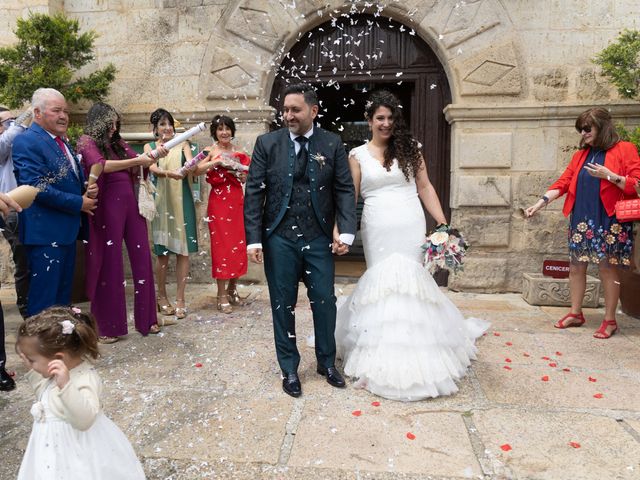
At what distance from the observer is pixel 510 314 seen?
520 cm

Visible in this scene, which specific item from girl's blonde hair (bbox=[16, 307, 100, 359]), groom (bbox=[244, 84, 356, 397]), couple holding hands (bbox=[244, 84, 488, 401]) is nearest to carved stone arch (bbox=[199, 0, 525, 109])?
couple holding hands (bbox=[244, 84, 488, 401])

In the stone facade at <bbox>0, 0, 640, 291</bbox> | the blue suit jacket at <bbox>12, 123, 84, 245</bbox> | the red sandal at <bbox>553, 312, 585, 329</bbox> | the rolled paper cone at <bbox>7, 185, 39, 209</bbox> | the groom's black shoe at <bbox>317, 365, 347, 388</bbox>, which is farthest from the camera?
the stone facade at <bbox>0, 0, 640, 291</bbox>

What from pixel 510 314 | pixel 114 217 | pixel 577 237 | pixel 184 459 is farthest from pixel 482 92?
pixel 184 459

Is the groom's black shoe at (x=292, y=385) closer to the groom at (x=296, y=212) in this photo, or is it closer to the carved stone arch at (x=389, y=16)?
the groom at (x=296, y=212)

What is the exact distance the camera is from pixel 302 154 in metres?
3.27

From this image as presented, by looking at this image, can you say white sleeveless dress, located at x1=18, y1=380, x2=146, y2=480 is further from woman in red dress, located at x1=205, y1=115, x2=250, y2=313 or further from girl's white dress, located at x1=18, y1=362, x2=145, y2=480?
woman in red dress, located at x1=205, y1=115, x2=250, y2=313

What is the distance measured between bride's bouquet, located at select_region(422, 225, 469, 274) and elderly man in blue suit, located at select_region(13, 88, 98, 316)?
8.30 ft

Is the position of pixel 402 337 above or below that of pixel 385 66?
below

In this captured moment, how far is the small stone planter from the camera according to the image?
214 inches

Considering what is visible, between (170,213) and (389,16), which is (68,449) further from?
(389,16)

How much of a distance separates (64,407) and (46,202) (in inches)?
89.5

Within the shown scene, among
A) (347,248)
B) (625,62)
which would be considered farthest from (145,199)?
(625,62)

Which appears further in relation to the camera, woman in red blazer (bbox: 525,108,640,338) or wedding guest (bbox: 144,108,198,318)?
wedding guest (bbox: 144,108,198,318)

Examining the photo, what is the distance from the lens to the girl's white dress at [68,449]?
71.1 inches
